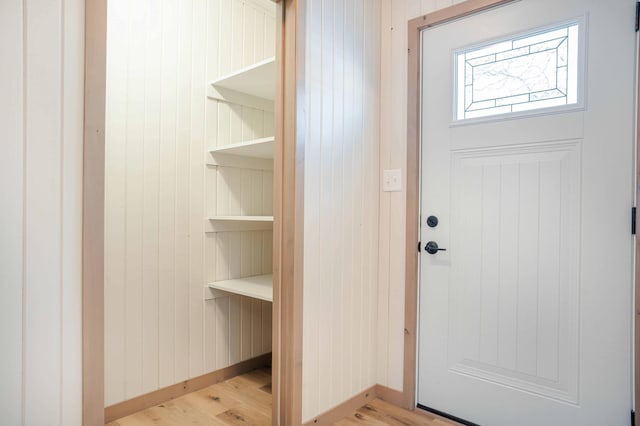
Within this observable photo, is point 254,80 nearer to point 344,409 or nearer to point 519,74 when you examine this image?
point 519,74

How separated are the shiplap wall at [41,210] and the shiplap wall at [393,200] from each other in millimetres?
1583

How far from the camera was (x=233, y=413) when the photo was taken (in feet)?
7.04

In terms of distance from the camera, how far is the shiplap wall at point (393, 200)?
2219 mm

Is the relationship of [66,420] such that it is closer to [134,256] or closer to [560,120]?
[134,256]

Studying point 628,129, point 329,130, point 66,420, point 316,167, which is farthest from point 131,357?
point 628,129

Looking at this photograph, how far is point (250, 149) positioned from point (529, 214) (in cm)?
155

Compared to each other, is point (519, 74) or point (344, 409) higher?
point (519, 74)

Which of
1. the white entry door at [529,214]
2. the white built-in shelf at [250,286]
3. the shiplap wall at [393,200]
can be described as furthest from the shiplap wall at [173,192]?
the white entry door at [529,214]

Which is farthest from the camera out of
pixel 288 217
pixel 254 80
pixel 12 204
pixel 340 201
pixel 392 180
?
pixel 254 80

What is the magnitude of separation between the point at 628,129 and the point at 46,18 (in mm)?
2048

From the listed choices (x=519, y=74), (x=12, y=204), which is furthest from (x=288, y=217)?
(x=519, y=74)

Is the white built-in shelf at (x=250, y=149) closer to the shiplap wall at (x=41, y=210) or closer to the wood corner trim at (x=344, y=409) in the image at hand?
the shiplap wall at (x=41, y=210)

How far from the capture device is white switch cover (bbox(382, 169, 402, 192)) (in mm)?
2227

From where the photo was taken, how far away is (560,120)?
1.75m
